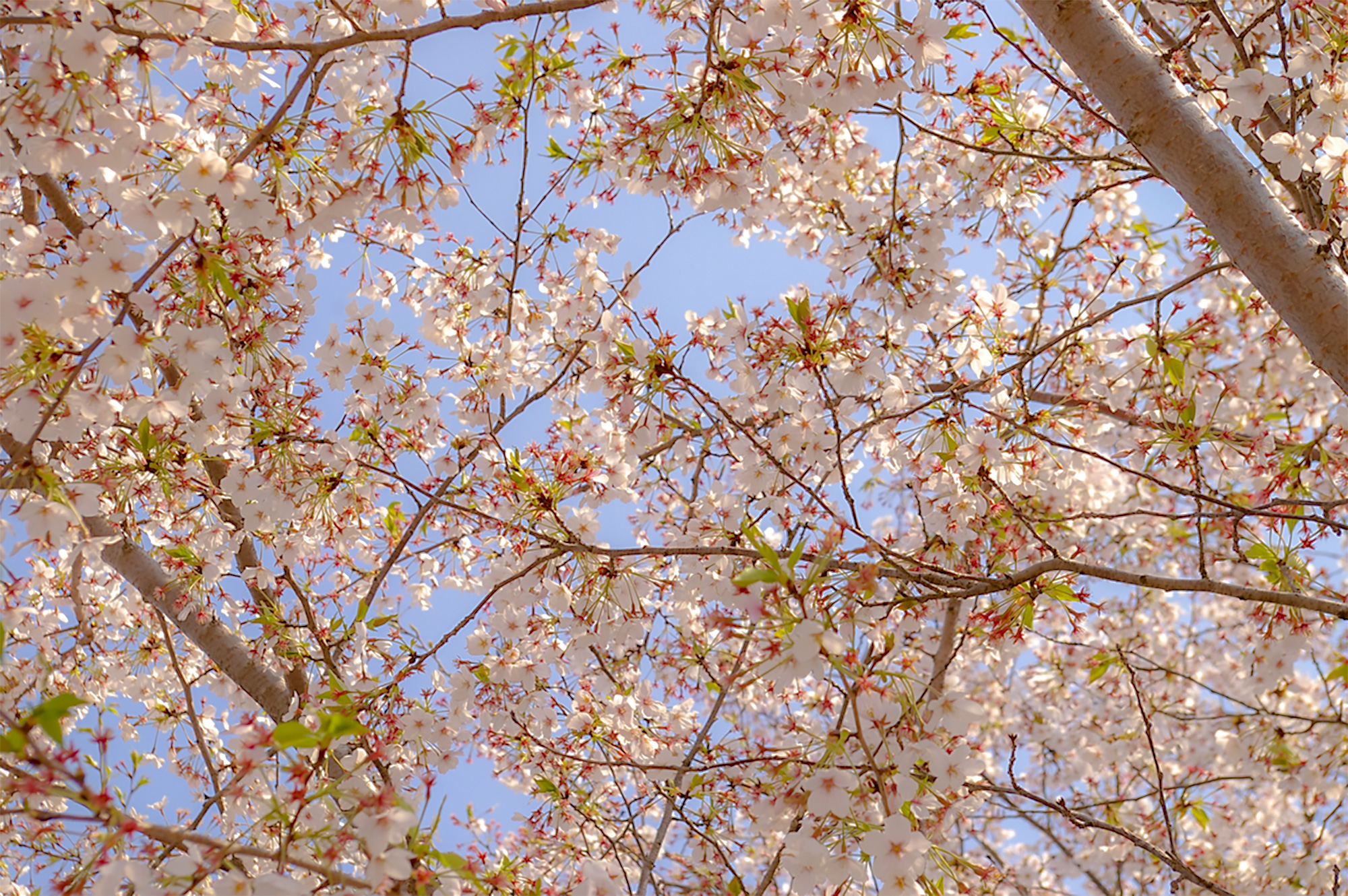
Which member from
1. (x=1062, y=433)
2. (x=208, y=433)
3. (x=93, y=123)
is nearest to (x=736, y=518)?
(x=1062, y=433)

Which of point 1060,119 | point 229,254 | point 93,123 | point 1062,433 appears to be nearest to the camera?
point 93,123

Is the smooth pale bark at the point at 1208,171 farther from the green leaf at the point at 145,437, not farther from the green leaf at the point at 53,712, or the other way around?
the green leaf at the point at 145,437

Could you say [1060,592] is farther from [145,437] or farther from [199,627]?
[199,627]

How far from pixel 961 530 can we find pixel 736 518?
0.88 meters

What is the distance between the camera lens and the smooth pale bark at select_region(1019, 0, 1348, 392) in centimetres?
191

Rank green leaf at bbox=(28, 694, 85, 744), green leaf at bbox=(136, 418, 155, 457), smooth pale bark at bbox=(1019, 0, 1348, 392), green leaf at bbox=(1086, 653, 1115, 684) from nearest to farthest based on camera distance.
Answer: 1. green leaf at bbox=(28, 694, 85, 744)
2. smooth pale bark at bbox=(1019, 0, 1348, 392)
3. green leaf at bbox=(136, 418, 155, 457)
4. green leaf at bbox=(1086, 653, 1115, 684)

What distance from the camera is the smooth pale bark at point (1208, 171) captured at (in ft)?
6.27

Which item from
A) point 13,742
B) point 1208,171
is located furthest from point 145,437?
→ point 1208,171

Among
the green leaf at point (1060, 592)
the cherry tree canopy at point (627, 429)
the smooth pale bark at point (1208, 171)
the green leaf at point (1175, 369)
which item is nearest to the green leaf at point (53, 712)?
the cherry tree canopy at point (627, 429)

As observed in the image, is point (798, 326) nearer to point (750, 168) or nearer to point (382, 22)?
point (750, 168)

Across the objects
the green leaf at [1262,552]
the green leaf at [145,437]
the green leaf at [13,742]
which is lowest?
the green leaf at [13,742]

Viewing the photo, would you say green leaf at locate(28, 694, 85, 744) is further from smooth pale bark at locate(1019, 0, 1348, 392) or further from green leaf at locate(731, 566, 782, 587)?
smooth pale bark at locate(1019, 0, 1348, 392)

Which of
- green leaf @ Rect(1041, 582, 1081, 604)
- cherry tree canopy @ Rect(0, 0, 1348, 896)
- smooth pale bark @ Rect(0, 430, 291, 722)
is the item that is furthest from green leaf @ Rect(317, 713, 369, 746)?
smooth pale bark @ Rect(0, 430, 291, 722)

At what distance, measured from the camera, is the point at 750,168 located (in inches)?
110
